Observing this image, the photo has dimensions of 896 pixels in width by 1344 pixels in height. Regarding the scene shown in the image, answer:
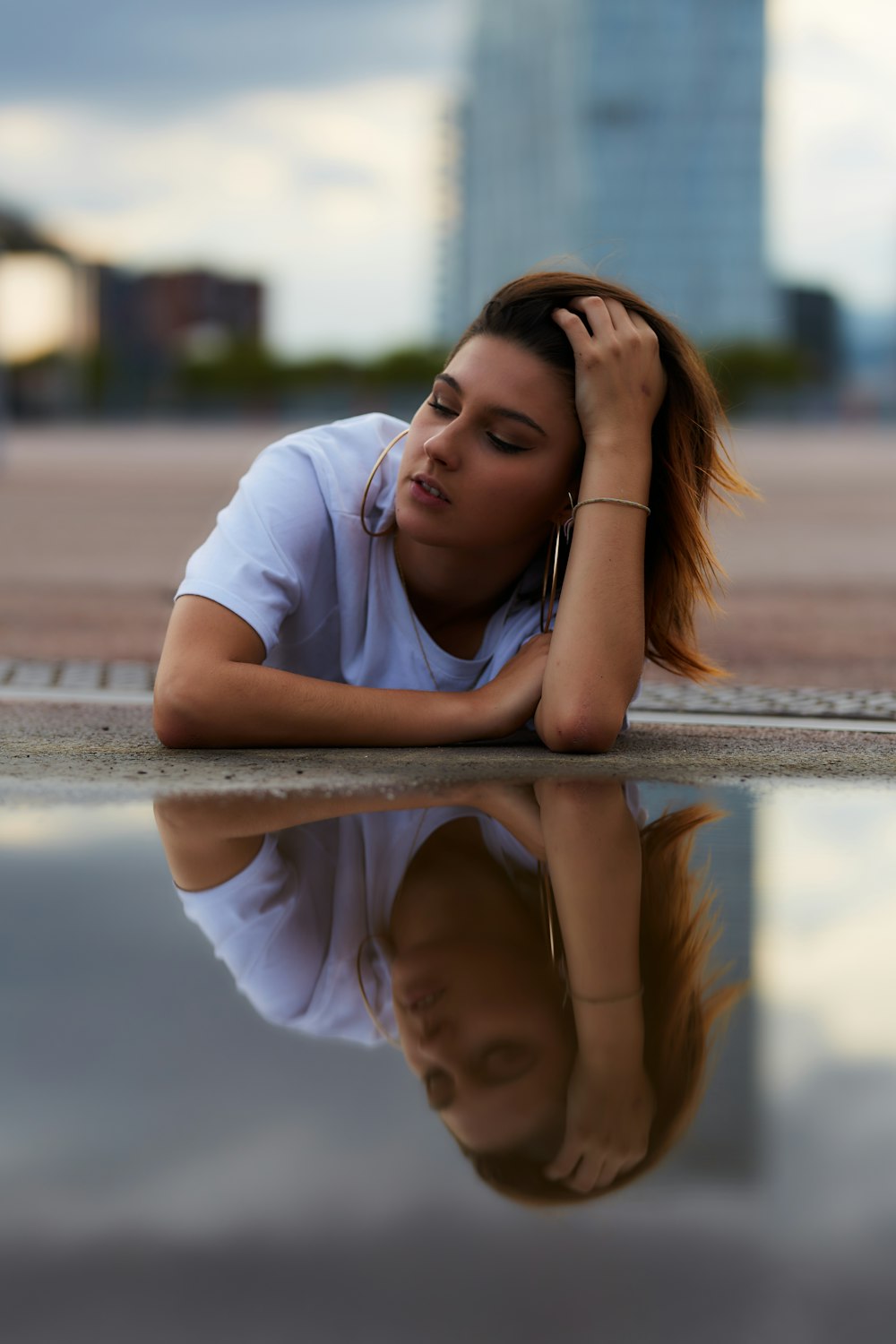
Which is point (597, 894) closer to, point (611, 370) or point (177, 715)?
point (177, 715)

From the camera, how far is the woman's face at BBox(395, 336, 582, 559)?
9.95 feet

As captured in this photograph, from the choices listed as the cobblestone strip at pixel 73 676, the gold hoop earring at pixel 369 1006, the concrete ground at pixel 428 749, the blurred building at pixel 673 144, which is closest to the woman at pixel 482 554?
the concrete ground at pixel 428 749

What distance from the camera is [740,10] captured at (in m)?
108

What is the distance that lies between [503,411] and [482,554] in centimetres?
30

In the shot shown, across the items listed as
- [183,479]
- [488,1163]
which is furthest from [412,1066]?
[183,479]

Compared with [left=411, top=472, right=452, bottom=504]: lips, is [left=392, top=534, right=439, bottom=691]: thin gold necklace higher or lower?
lower

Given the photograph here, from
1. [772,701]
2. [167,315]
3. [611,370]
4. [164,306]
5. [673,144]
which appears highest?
[611,370]

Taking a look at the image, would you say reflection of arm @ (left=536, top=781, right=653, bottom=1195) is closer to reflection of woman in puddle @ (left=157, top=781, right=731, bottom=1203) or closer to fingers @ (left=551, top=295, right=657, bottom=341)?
reflection of woman in puddle @ (left=157, top=781, right=731, bottom=1203)

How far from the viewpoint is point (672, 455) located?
3379 mm

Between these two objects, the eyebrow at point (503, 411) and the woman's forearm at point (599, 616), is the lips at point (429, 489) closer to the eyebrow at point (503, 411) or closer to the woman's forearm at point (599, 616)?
the eyebrow at point (503, 411)

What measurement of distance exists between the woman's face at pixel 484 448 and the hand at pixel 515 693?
23 centimetres

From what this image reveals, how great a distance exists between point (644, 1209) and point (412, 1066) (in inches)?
13.3

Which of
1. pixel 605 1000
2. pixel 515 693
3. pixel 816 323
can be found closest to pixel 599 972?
pixel 605 1000

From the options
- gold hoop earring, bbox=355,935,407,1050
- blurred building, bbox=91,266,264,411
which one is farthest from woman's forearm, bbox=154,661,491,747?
blurred building, bbox=91,266,264,411
